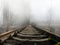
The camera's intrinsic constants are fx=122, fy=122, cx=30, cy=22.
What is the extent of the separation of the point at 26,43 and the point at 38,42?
0.38m

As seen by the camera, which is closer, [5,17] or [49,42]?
[49,42]

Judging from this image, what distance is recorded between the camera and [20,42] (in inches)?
153

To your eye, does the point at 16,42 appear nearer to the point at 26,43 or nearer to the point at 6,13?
the point at 26,43

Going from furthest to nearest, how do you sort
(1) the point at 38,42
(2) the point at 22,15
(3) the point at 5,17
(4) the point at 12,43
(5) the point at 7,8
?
(2) the point at 22,15 < (5) the point at 7,8 < (3) the point at 5,17 < (4) the point at 12,43 < (1) the point at 38,42

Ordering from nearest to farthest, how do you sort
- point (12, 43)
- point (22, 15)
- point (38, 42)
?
1. point (38, 42)
2. point (12, 43)
3. point (22, 15)

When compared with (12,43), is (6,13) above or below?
above

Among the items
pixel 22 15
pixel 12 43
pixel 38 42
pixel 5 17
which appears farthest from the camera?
pixel 22 15

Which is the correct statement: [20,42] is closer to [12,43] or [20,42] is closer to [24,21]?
[12,43]

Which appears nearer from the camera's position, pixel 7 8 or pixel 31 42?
pixel 31 42

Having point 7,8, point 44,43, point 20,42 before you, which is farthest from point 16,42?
point 7,8

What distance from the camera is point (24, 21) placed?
49.4m

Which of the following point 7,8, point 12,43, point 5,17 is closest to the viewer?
A: point 12,43

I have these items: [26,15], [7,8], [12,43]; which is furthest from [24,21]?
[12,43]

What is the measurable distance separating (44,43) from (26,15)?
45.9 metres
